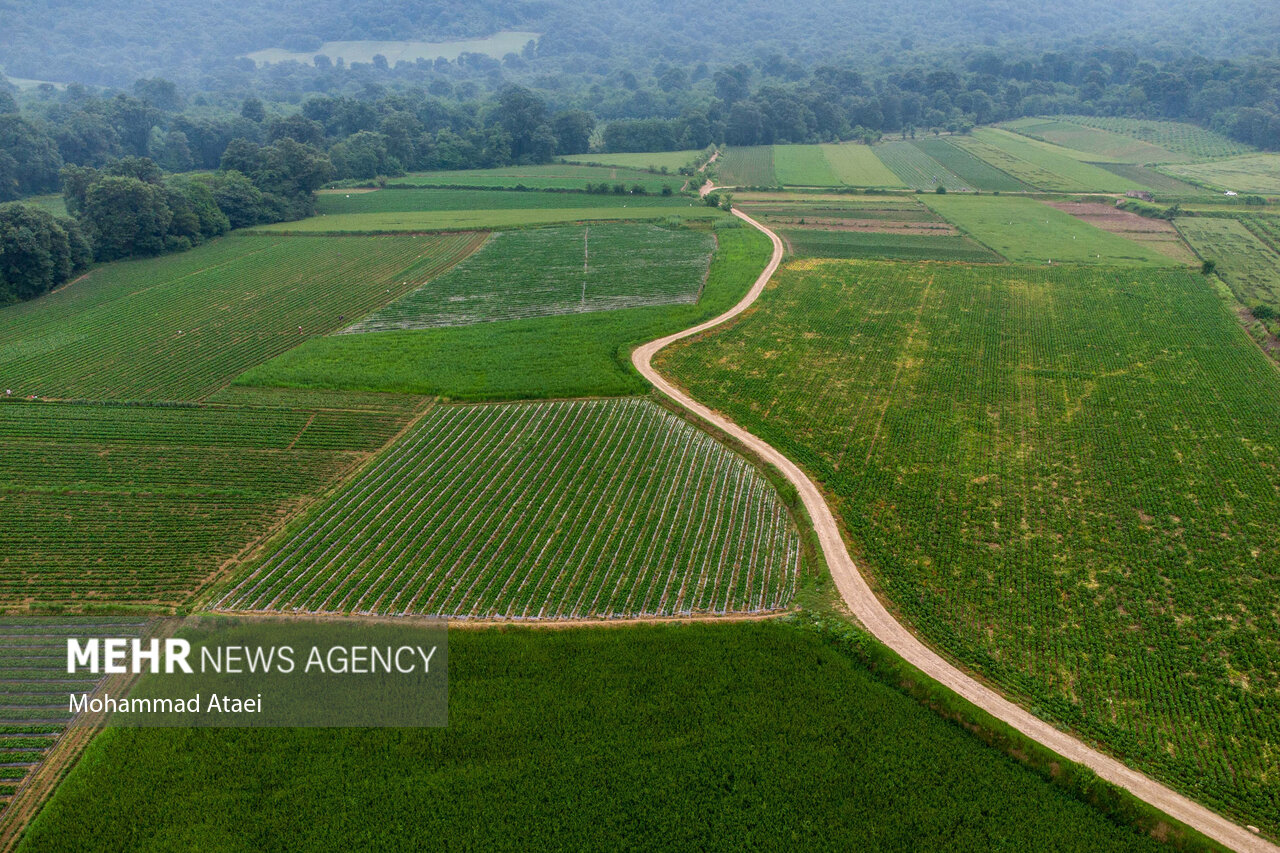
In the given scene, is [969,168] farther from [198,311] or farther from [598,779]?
[598,779]

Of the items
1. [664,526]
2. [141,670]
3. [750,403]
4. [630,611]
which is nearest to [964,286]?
[750,403]

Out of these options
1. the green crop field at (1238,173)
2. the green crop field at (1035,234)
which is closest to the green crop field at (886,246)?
the green crop field at (1035,234)

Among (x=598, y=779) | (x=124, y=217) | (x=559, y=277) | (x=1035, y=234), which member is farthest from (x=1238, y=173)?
(x=124, y=217)

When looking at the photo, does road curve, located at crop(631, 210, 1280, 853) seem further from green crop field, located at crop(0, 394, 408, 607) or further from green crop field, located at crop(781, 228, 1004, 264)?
green crop field, located at crop(781, 228, 1004, 264)

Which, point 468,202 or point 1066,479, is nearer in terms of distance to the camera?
point 1066,479

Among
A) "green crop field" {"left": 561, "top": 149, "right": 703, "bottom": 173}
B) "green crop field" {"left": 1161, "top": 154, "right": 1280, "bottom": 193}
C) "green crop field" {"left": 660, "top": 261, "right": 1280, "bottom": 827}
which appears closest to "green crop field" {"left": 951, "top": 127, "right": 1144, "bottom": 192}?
"green crop field" {"left": 1161, "top": 154, "right": 1280, "bottom": 193}
